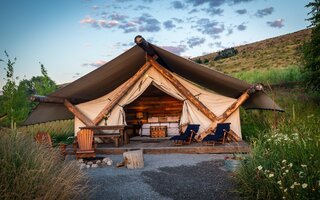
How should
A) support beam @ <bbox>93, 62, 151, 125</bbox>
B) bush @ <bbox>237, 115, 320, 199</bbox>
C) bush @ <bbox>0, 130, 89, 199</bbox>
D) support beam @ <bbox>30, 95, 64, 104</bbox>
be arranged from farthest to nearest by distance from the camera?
support beam @ <bbox>93, 62, 151, 125</bbox> → support beam @ <bbox>30, 95, 64, 104</bbox> → bush @ <bbox>237, 115, 320, 199</bbox> → bush @ <bbox>0, 130, 89, 199</bbox>

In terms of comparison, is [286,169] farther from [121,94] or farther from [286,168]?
[121,94]

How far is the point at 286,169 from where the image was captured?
3633mm

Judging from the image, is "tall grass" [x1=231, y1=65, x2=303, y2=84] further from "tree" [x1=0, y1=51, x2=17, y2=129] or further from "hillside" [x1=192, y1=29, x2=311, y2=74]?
"tree" [x1=0, y1=51, x2=17, y2=129]

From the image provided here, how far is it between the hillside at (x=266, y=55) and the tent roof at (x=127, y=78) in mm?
19426

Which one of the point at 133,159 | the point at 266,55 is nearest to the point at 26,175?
the point at 133,159

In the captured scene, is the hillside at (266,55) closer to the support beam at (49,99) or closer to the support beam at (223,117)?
the support beam at (223,117)

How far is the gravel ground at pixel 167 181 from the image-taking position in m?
4.35

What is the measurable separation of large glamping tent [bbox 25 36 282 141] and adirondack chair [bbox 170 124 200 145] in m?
0.47

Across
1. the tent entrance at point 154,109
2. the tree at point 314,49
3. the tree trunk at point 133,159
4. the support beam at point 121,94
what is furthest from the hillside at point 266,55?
A: the tree trunk at point 133,159

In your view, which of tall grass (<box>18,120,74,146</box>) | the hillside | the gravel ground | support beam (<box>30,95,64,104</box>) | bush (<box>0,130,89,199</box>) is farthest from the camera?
the hillside

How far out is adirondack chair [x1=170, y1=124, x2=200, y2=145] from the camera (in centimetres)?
870

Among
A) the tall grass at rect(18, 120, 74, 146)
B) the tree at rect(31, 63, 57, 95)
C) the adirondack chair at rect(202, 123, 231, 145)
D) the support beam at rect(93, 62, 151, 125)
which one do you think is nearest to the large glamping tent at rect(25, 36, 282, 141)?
the support beam at rect(93, 62, 151, 125)

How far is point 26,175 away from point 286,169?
112 inches

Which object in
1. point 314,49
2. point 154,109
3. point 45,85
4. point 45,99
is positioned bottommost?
point 154,109
